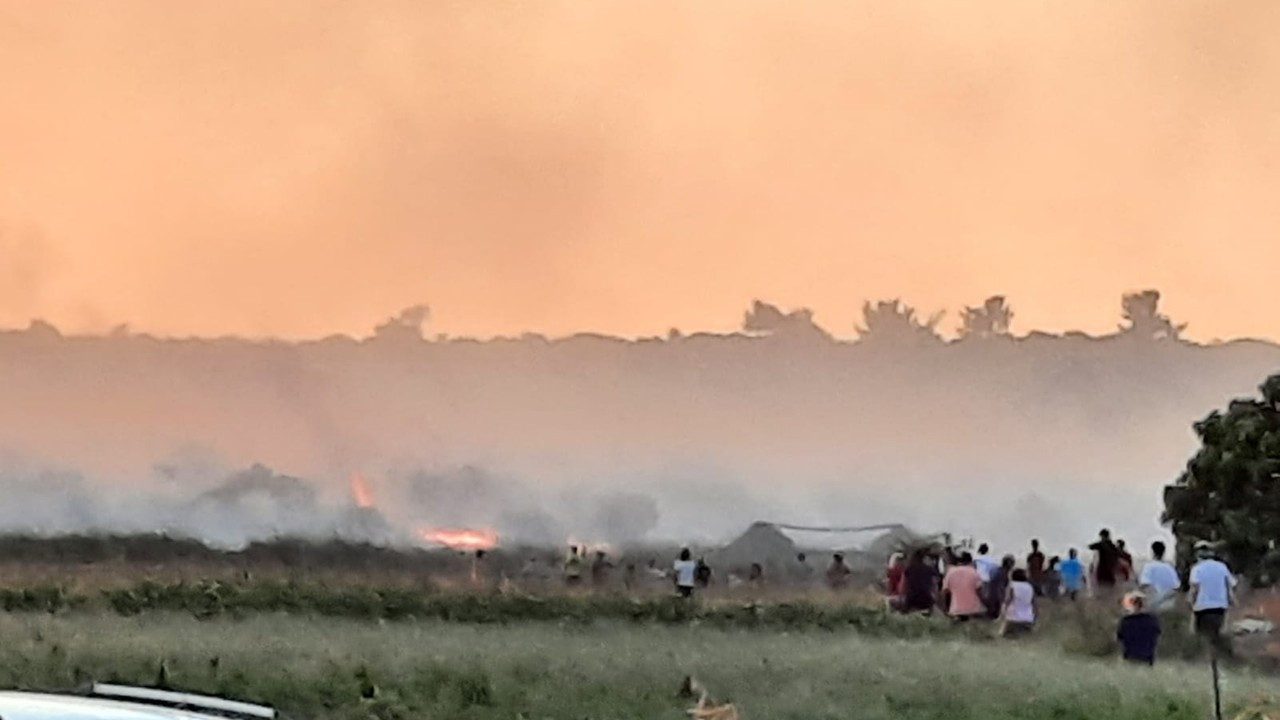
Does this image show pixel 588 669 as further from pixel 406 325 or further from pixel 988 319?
pixel 988 319

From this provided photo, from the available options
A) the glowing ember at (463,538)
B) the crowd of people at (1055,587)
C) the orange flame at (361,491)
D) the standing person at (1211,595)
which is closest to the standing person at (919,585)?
the crowd of people at (1055,587)

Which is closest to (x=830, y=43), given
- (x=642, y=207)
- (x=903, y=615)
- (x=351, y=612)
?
(x=642, y=207)

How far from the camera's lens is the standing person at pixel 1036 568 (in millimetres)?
4375

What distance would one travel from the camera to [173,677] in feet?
14.2

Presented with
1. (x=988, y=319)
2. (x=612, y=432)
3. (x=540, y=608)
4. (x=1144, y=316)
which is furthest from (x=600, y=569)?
(x=1144, y=316)

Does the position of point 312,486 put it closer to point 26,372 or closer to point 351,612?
point 351,612

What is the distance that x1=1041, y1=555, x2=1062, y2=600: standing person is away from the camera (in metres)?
4.37

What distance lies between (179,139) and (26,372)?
2.34 feet

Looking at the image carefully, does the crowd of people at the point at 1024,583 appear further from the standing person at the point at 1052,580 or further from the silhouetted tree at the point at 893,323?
the silhouetted tree at the point at 893,323

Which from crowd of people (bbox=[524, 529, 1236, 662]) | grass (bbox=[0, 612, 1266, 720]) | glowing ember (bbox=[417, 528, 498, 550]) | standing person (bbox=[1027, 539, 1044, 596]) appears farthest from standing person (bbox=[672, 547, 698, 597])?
standing person (bbox=[1027, 539, 1044, 596])

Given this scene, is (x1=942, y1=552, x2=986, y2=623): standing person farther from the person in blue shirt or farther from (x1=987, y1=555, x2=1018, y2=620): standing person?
the person in blue shirt

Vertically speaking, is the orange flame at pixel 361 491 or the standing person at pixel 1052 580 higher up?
the orange flame at pixel 361 491

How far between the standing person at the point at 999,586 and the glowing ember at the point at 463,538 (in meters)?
1.26

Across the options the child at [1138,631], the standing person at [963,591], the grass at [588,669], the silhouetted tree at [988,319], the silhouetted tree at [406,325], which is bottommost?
the grass at [588,669]
